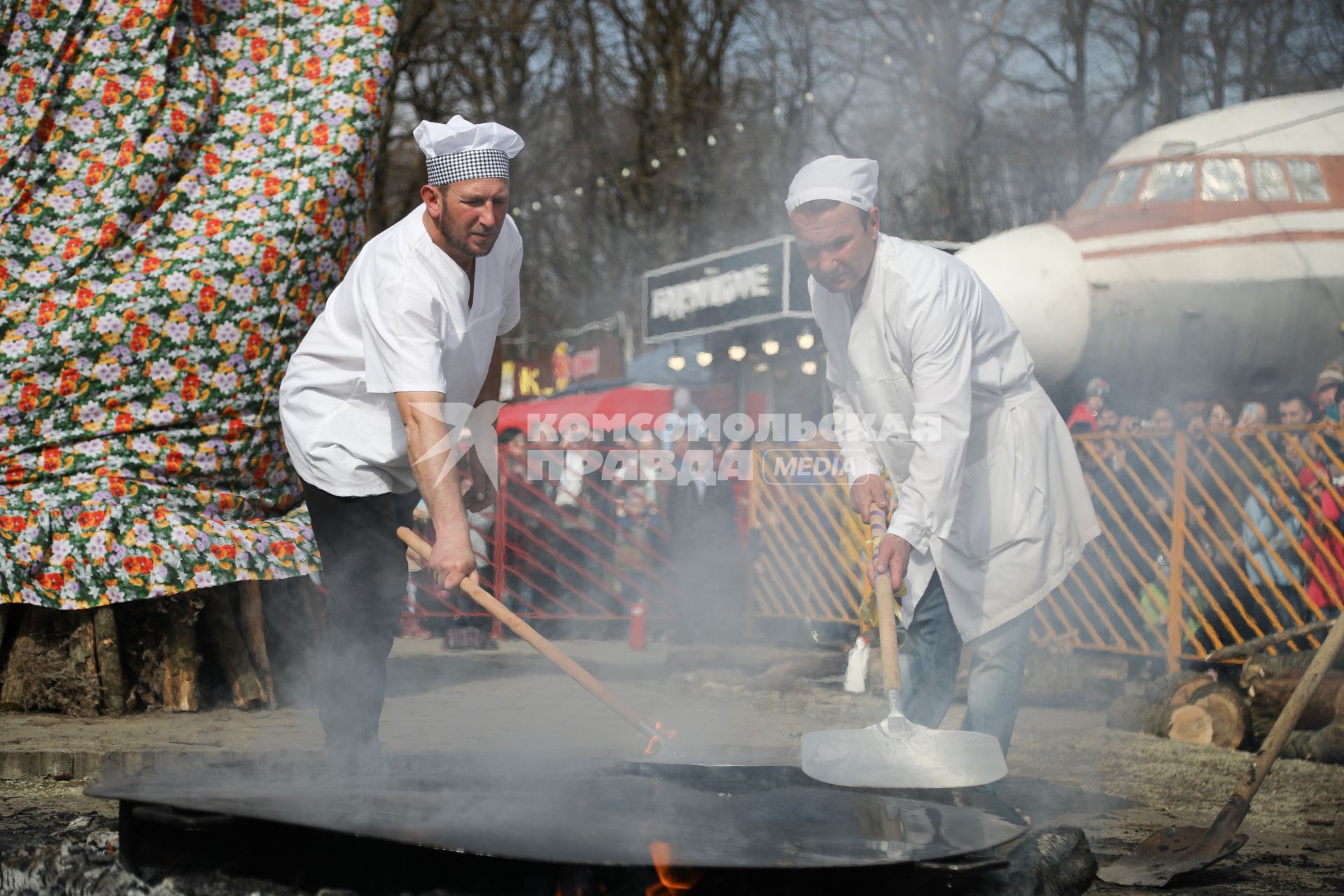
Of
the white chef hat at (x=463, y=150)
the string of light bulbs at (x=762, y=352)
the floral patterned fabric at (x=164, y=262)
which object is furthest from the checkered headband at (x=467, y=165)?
the string of light bulbs at (x=762, y=352)

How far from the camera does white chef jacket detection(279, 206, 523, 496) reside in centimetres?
318

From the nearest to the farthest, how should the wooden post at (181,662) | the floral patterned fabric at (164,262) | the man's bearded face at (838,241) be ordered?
the man's bearded face at (838,241) < the floral patterned fabric at (164,262) < the wooden post at (181,662)

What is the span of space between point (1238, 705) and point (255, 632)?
463 cm

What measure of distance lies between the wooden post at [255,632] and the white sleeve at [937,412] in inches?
157

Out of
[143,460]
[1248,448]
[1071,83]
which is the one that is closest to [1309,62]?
[1071,83]

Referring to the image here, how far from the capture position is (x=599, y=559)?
32.0ft

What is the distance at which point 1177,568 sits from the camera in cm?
710

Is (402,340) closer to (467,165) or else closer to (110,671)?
(467,165)

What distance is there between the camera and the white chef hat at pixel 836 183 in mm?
3301

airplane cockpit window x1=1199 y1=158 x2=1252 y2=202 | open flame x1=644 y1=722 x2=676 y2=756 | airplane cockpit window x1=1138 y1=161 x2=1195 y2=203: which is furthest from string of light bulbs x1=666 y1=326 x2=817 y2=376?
open flame x1=644 y1=722 x2=676 y2=756

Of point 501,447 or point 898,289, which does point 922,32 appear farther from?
point 898,289

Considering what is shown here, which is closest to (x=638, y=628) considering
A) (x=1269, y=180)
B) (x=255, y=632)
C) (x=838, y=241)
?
(x=255, y=632)

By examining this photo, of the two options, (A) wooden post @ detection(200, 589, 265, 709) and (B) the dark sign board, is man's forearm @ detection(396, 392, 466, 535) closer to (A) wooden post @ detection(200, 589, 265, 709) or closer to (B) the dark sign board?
(A) wooden post @ detection(200, 589, 265, 709)

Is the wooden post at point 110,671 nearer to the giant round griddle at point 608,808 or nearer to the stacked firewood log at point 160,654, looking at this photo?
the stacked firewood log at point 160,654
